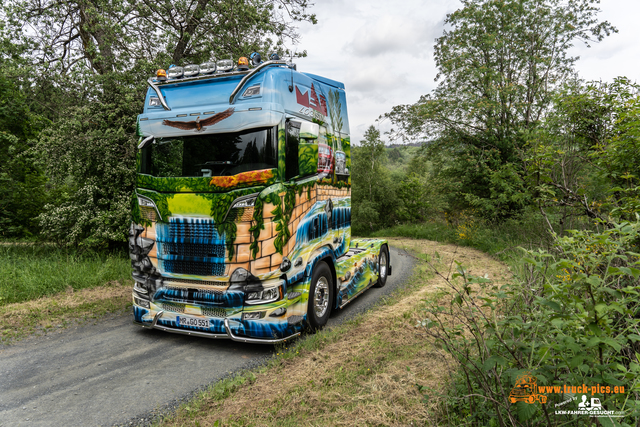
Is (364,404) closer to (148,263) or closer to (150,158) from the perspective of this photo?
(148,263)

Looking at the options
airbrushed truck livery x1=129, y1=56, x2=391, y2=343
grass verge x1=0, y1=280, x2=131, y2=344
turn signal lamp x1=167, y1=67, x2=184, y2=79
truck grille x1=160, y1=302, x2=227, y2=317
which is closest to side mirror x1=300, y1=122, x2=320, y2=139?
airbrushed truck livery x1=129, y1=56, x2=391, y2=343

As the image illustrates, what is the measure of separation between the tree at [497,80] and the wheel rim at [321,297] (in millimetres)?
10774

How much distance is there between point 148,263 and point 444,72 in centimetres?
1581

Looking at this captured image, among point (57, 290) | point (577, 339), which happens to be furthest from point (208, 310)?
point (57, 290)

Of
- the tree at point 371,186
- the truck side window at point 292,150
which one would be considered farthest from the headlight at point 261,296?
the tree at point 371,186

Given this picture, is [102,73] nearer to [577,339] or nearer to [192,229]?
[192,229]

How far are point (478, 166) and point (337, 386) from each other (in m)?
14.0

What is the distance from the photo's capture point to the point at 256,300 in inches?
180

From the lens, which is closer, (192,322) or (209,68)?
(192,322)

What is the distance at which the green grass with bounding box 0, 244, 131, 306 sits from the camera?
22.2ft

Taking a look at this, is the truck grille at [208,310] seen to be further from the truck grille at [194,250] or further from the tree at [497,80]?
the tree at [497,80]

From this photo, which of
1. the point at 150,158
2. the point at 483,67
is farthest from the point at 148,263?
the point at 483,67

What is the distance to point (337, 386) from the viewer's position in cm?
351

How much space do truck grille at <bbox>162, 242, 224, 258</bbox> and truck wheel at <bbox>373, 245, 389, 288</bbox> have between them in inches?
185
